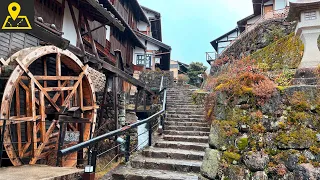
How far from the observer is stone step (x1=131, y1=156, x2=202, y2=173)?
→ 4.92 m

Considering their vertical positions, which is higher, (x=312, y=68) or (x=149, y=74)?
(x=149, y=74)

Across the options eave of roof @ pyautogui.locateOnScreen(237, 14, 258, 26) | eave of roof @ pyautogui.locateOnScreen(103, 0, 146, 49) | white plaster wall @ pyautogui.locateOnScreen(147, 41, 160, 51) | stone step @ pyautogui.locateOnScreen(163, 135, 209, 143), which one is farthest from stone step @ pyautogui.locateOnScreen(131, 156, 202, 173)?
eave of roof @ pyautogui.locateOnScreen(237, 14, 258, 26)

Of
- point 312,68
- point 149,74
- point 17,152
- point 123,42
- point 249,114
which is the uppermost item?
point 123,42

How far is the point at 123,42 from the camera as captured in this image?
18.7m

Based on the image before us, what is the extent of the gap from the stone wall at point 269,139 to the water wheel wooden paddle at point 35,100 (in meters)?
4.71

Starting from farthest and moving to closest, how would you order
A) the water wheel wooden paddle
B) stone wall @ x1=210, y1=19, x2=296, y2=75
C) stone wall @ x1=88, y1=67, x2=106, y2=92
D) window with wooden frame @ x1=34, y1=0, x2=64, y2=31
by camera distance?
stone wall @ x1=210, y1=19, x2=296, y2=75 < stone wall @ x1=88, y1=67, x2=106, y2=92 < window with wooden frame @ x1=34, y1=0, x2=64, y2=31 < the water wheel wooden paddle

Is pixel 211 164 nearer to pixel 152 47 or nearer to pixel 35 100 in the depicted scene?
pixel 35 100

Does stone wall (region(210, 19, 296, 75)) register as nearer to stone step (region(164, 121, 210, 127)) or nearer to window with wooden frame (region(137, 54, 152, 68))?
window with wooden frame (region(137, 54, 152, 68))

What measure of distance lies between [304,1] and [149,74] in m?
15.9

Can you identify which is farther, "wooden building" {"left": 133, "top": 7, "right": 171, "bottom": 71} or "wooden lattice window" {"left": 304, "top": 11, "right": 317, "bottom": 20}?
"wooden building" {"left": 133, "top": 7, "right": 171, "bottom": 71}

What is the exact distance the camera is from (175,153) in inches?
222

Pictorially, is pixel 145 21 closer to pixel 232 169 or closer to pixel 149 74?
pixel 149 74

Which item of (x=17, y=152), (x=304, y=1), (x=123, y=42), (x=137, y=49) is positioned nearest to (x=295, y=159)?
(x=304, y=1)

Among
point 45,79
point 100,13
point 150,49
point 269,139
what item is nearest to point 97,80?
point 100,13
